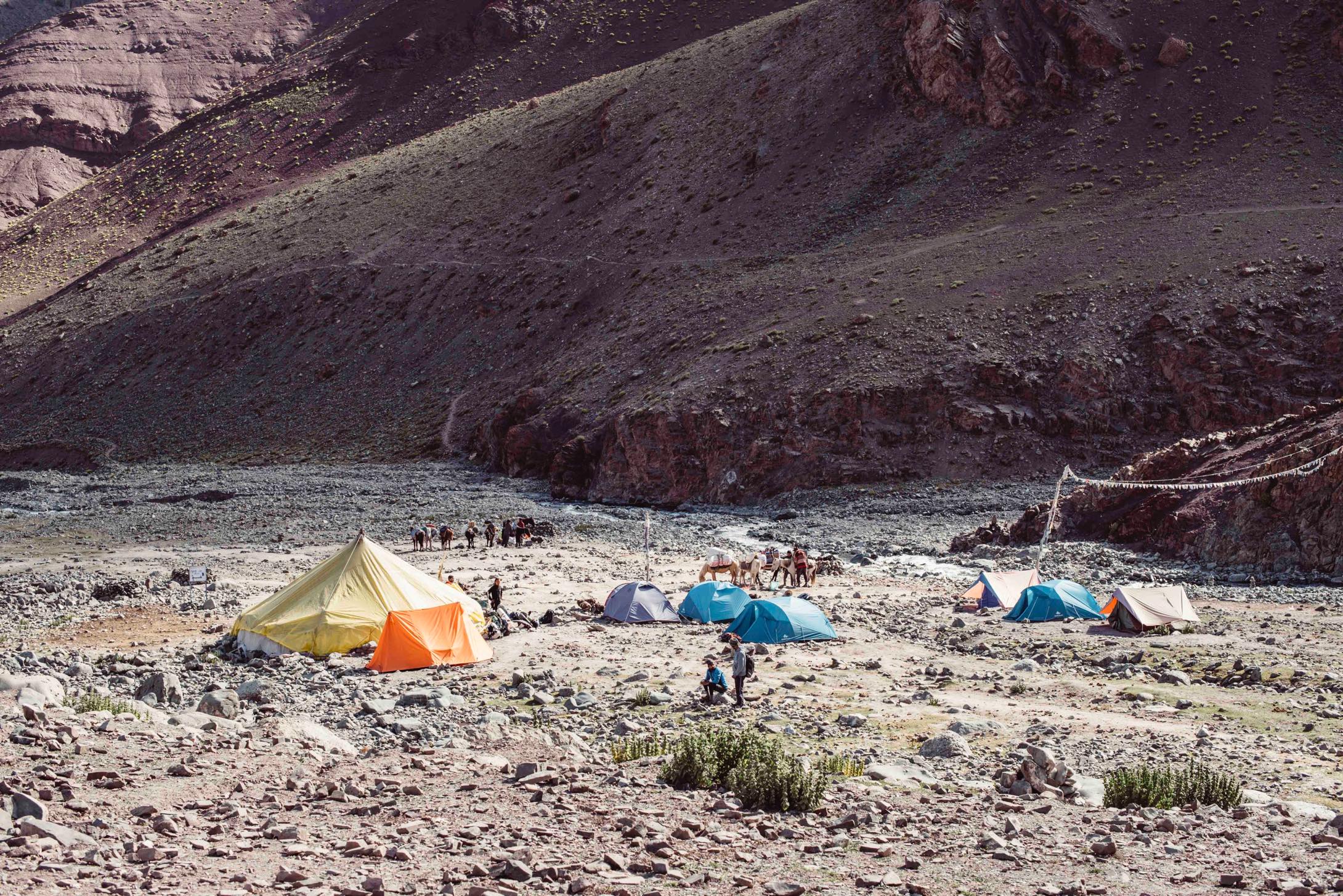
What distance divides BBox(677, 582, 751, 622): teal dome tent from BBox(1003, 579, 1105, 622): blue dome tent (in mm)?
5415

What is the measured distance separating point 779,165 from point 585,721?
58519 millimetres

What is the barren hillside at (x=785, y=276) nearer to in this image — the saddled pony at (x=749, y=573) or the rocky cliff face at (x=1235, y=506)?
the rocky cliff face at (x=1235, y=506)

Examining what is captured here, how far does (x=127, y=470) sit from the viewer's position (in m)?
60.1

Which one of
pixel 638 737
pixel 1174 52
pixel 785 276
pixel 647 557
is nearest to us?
pixel 638 737

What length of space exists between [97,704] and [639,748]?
6505 mm

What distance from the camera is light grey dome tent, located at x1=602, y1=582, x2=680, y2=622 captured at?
76.3 feet

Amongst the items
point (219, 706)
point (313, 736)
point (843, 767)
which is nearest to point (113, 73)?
point (219, 706)

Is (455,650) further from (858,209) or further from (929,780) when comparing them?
(858,209)

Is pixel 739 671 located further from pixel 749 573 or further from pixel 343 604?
pixel 749 573

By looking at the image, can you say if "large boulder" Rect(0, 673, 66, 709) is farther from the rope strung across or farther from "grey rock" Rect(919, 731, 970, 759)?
the rope strung across

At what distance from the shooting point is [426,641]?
18547 mm

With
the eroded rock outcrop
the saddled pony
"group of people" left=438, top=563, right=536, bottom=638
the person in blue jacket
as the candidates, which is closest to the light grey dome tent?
"group of people" left=438, top=563, right=536, bottom=638

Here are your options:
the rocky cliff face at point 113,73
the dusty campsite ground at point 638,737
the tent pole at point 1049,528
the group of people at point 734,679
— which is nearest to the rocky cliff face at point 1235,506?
the tent pole at point 1049,528

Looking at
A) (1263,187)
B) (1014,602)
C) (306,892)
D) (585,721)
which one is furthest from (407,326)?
(306,892)
